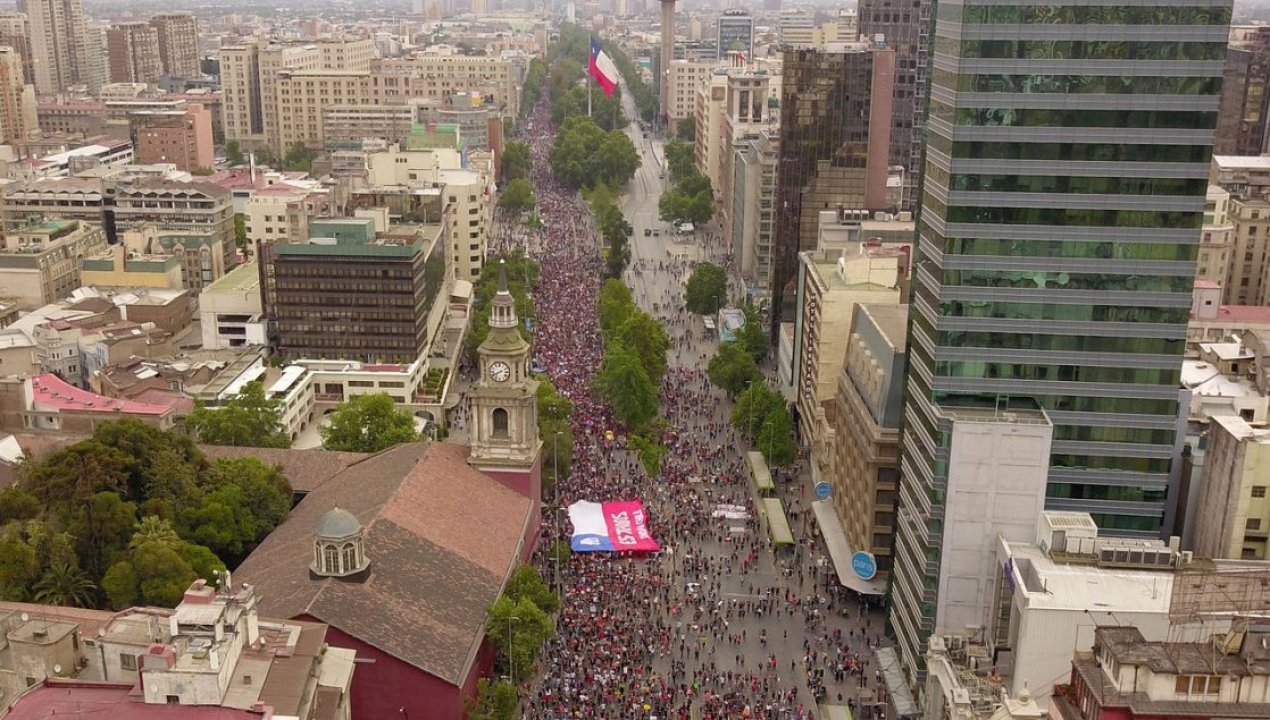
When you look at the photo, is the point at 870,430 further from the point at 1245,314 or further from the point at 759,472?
the point at 1245,314

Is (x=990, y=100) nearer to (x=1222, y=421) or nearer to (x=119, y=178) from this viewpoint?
(x=1222, y=421)

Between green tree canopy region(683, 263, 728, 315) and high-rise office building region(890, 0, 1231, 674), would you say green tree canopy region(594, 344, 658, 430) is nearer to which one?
green tree canopy region(683, 263, 728, 315)

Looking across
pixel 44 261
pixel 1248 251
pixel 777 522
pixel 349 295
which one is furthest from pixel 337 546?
pixel 1248 251

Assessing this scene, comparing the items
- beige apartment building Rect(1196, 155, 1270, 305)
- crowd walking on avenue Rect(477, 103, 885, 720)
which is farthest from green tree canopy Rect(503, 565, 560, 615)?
beige apartment building Rect(1196, 155, 1270, 305)

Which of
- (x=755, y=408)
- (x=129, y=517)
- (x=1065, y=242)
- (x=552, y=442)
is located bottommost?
(x=755, y=408)

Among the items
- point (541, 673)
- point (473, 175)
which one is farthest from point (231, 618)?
point (473, 175)

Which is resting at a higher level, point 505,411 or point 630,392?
point 505,411
